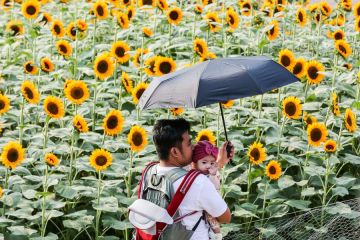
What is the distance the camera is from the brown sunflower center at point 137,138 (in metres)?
5.23

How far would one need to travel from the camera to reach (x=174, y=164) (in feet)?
12.2

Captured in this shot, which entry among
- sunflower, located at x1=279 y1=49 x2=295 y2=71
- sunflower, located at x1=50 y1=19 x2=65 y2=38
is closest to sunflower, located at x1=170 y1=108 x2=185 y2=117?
sunflower, located at x1=279 y1=49 x2=295 y2=71

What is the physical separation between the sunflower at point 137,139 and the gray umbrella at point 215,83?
3.63ft

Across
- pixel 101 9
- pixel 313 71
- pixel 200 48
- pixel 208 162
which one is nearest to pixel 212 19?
pixel 101 9

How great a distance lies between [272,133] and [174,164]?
93.1 inches

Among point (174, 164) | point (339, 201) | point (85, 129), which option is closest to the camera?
point (174, 164)

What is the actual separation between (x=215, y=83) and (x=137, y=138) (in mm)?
1488

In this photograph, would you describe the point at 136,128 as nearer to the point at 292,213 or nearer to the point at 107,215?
the point at 107,215

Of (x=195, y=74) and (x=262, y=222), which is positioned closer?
(x=195, y=74)

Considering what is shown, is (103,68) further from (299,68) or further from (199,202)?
(199,202)

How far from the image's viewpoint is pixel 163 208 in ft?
12.0

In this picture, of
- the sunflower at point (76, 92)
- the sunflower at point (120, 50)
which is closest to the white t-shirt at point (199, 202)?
the sunflower at point (76, 92)

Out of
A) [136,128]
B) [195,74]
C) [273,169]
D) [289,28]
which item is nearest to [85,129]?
[136,128]

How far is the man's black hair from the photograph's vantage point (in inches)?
146
